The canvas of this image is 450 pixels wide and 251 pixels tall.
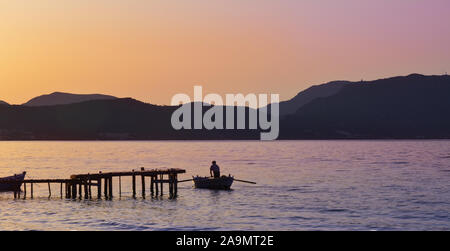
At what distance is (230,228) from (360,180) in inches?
2071

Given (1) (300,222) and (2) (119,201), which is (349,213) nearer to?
(1) (300,222)

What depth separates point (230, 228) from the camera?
39.3m

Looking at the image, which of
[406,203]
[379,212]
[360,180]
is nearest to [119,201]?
[379,212]

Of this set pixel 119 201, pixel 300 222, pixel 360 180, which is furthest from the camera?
pixel 360 180
